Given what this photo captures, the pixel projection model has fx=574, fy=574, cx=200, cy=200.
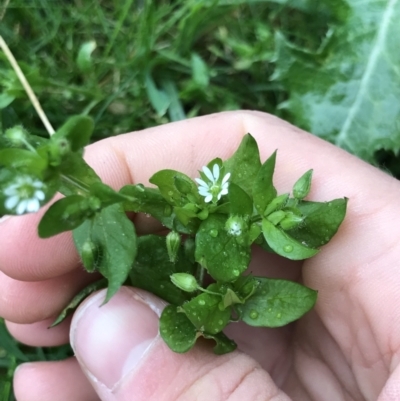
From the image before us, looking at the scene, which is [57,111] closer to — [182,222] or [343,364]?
[182,222]

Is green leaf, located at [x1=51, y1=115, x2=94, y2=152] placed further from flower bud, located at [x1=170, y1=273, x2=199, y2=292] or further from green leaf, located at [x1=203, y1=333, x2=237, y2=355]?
green leaf, located at [x1=203, y1=333, x2=237, y2=355]

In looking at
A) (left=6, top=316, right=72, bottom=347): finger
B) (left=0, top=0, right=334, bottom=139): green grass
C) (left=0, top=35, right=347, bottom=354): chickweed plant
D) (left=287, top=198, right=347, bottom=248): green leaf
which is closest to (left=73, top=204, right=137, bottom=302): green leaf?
(left=0, top=35, right=347, bottom=354): chickweed plant

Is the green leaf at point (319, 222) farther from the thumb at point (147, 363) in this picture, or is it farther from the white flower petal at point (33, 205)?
the white flower petal at point (33, 205)

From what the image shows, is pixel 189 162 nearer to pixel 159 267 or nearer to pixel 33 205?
pixel 159 267

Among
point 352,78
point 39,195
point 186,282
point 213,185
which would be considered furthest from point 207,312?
point 352,78

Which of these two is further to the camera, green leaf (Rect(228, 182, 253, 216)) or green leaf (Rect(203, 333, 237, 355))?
green leaf (Rect(203, 333, 237, 355))

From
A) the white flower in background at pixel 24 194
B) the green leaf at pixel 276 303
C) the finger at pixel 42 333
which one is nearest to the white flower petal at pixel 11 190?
the white flower in background at pixel 24 194

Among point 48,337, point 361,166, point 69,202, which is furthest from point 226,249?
point 48,337
